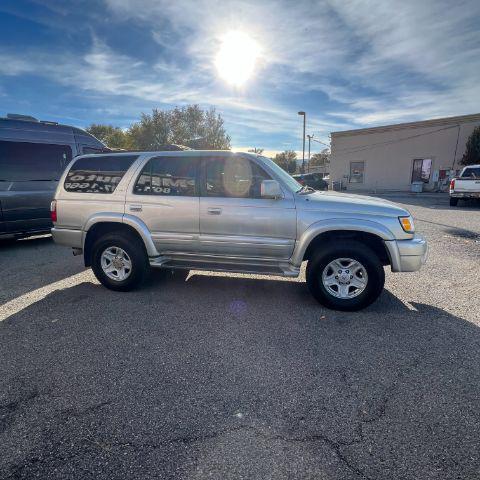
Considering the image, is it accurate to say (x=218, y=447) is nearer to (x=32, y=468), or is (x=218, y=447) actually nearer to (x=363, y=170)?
(x=32, y=468)

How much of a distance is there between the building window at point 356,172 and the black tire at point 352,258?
27416mm

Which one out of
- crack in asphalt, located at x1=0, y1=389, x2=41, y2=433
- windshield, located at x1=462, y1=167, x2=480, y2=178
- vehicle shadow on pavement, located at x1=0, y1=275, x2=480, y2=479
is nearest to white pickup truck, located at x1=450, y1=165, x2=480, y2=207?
windshield, located at x1=462, y1=167, x2=480, y2=178

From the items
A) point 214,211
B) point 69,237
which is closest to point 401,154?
point 214,211

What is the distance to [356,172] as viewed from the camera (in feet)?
95.8

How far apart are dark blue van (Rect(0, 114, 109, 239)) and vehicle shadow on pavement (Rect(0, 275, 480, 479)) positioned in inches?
156

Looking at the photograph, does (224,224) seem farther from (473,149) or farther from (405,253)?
(473,149)

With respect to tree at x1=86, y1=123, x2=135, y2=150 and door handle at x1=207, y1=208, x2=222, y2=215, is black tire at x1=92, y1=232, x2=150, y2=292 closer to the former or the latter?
door handle at x1=207, y1=208, x2=222, y2=215

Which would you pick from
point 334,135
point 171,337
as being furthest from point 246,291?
point 334,135

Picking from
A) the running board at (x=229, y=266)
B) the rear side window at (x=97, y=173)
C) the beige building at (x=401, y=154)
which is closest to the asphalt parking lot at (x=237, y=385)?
the running board at (x=229, y=266)

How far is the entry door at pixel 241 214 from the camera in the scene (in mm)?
3947

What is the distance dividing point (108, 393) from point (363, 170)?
97.6 feet

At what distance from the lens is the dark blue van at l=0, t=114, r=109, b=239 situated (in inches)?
271

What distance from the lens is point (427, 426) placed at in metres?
2.12

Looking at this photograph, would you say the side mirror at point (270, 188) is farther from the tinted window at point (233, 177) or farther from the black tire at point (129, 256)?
the black tire at point (129, 256)
